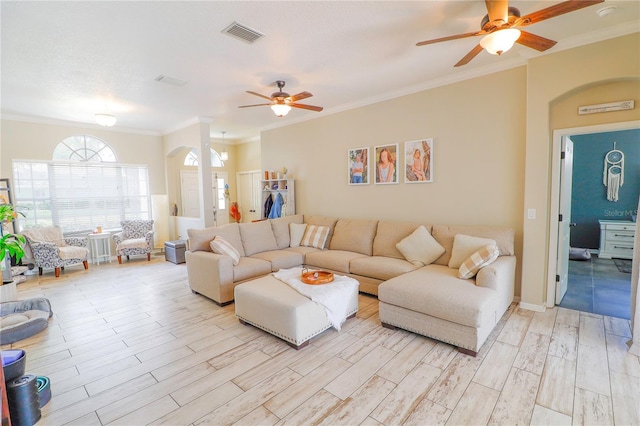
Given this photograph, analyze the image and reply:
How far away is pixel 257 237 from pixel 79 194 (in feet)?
14.2

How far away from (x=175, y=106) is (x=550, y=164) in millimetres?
5468

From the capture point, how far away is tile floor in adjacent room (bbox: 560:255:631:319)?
3.44m

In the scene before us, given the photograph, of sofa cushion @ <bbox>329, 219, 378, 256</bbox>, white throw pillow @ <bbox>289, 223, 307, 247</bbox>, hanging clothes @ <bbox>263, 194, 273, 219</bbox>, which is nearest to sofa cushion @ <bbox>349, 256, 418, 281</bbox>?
sofa cushion @ <bbox>329, 219, 378, 256</bbox>

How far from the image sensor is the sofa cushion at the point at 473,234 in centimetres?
341

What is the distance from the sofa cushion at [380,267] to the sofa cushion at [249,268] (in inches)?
47.8

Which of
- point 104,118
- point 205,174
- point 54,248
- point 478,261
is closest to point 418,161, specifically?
point 478,261

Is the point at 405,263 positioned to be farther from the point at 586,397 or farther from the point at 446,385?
the point at 586,397

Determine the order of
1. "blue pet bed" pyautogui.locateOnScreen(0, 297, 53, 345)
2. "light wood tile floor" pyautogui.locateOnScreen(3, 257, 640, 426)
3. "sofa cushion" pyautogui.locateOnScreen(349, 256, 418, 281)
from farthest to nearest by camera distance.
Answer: "sofa cushion" pyautogui.locateOnScreen(349, 256, 418, 281), "blue pet bed" pyautogui.locateOnScreen(0, 297, 53, 345), "light wood tile floor" pyautogui.locateOnScreen(3, 257, 640, 426)

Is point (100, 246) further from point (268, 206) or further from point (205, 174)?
point (268, 206)

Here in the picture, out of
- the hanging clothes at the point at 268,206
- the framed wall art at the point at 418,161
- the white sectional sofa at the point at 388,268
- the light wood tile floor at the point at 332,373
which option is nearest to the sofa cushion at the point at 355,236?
the white sectional sofa at the point at 388,268

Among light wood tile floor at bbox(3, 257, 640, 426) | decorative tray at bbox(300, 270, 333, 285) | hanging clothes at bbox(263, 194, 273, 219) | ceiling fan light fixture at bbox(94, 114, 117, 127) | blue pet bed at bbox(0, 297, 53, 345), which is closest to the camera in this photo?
light wood tile floor at bbox(3, 257, 640, 426)

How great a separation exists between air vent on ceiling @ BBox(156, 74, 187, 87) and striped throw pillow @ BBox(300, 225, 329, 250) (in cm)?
291

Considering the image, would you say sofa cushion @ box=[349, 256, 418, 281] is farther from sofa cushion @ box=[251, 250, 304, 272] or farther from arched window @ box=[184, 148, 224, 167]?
arched window @ box=[184, 148, 224, 167]

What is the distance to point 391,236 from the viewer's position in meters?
4.29
